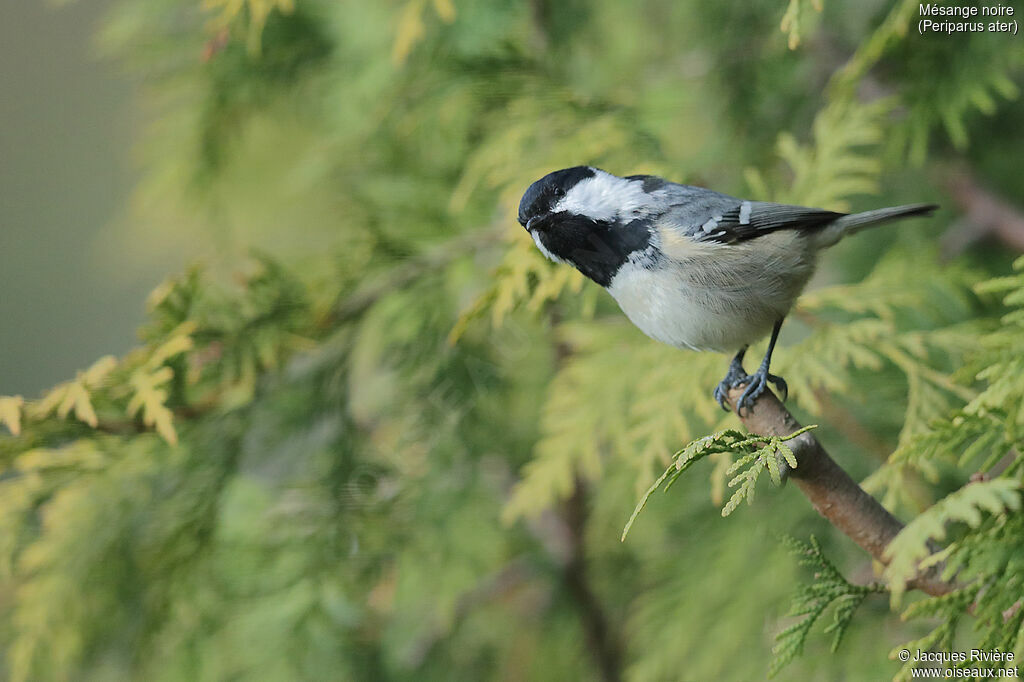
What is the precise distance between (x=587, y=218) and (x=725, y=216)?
0.91 ft

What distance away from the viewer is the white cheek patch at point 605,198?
1.39 meters

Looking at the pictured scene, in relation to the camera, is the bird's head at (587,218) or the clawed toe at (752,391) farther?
the bird's head at (587,218)

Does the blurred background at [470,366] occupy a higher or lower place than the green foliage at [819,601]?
higher

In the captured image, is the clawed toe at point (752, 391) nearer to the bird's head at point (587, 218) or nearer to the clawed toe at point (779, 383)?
the clawed toe at point (779, 383)

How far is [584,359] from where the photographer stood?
2055 millimetres

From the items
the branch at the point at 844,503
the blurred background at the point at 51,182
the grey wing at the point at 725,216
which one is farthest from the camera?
the blurred background at the point at 51,182

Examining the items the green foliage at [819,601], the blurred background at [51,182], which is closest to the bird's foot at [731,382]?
the green foliage at [819,601]

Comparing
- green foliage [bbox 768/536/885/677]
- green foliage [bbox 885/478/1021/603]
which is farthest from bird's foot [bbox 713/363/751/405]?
green foliage [bbox 885/478/1021/603]

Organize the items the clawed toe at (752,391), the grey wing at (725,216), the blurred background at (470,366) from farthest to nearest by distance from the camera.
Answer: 1. the blurred background at (470,366)
2. the grey wing at (725,216)
3. the clawed toe at (752,391)

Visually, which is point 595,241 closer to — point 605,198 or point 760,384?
point 605,198

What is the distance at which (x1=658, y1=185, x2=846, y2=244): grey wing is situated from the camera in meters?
1.47

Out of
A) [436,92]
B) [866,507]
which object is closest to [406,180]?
[436,92]

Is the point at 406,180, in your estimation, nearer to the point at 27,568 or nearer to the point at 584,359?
the point at 584,359

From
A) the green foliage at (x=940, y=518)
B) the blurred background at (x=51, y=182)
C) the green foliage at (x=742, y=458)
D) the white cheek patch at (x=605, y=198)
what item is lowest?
the green foliage at (x=940, y=518)
